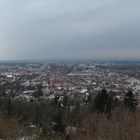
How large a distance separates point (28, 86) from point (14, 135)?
47.6 meters

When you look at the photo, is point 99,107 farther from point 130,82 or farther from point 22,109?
point 130,82

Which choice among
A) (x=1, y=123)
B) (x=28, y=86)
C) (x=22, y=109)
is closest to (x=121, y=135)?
(x=1, y=123)

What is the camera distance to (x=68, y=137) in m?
8.37

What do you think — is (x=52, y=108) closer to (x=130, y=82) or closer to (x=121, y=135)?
(x=121, y=135)

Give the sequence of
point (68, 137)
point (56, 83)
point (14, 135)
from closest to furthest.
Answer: point (14, 135), point (68, 137), point (56, 83)

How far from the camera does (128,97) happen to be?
71.7 feet

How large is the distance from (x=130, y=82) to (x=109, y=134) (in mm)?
54539

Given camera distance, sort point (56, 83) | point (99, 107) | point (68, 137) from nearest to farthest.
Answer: point (68, 137) → point (99, 107) → point (56, 83)

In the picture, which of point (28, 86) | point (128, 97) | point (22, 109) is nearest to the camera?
point (128, 97)

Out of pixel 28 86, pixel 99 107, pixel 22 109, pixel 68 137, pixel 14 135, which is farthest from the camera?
pixel 28 86

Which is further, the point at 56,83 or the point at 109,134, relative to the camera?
the point at 56,83

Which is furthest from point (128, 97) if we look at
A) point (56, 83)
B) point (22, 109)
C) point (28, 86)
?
point (56, 83)

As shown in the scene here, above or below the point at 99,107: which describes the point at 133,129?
above

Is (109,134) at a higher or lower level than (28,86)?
higher
